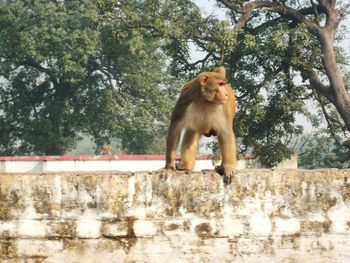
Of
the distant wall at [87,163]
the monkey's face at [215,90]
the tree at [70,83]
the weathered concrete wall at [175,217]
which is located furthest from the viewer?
the tree at [70,83]

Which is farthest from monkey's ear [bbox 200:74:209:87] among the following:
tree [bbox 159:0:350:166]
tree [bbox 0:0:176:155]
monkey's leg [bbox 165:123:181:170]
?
tree [bbox 0:0:176:155]

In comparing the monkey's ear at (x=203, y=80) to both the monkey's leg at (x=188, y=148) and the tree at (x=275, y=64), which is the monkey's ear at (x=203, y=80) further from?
the tree at (x=275, y=64)

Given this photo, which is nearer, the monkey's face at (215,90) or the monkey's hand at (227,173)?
the monkey's hand at (227,173)

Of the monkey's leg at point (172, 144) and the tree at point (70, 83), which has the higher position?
the tree at point (70, 83)

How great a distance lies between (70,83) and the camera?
28.8 metres

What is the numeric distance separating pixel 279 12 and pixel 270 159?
3.33 meters

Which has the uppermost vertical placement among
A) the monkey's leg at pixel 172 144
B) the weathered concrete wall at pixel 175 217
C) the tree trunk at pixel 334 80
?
the tree trunk at pixel 334 80

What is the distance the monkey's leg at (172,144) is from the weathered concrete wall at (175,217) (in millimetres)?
527

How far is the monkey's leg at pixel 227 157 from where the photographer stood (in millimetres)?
5711

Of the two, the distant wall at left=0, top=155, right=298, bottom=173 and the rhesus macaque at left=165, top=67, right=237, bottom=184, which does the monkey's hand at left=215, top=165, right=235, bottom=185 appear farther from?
the distant wall at left=0, top=155, right=298, bottom=173

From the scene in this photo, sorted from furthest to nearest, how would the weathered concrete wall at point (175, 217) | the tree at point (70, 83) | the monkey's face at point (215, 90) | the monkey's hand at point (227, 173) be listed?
the tree at point (70, 83) < the monkey's face at point (215, 90) < the monkey's hand at point (227, 173) < the weathered concrete wall at point (175, 217)

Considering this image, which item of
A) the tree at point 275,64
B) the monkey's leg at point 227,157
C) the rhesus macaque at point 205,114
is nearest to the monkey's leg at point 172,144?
the rhesus macaque at point 205,114

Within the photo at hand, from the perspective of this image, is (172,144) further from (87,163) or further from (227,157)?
(87,163)

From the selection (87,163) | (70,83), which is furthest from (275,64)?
(70,83)
